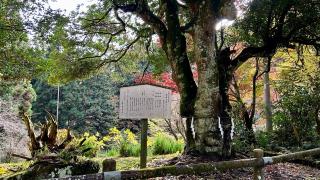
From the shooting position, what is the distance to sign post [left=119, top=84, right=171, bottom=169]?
680cm

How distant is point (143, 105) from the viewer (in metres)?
6.80

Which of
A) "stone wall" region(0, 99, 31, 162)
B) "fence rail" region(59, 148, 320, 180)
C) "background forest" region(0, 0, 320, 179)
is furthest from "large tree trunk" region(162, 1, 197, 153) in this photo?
"stone wall" region(0, 99, 31, 162)

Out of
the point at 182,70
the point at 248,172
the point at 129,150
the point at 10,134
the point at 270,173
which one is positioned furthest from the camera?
the point at 10,134

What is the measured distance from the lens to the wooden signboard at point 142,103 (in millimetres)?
6801

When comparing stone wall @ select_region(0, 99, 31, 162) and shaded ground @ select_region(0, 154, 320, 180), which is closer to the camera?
shaded ground @ select_region(0, 154, 320, 180)

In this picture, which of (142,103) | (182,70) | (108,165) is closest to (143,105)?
(142,103)

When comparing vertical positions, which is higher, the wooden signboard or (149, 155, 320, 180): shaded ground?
the wooden signboard

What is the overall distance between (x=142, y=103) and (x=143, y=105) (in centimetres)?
5

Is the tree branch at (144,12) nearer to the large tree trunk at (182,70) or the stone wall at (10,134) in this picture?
the large tree trunk at (182,70)

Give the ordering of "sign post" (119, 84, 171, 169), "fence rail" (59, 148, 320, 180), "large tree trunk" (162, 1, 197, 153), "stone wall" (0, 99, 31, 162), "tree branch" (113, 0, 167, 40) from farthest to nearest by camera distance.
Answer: "stone wall" (0, 99, 31, 162) < "tree branch" (113, 0, 167, 40) < "large tree trunk" (162, 1, 197, 153) < "sign post" (119, 84, 171, 169) < "fence rail" (59, 148, 320, 180)

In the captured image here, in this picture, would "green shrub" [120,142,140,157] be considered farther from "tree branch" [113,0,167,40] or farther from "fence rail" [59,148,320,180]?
"fence rail" [59,148,320,180]

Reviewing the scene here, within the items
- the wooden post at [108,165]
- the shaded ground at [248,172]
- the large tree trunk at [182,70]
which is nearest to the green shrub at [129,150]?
the shaded ground at [248,172]

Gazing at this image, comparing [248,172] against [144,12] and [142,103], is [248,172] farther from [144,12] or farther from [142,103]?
[144,12]

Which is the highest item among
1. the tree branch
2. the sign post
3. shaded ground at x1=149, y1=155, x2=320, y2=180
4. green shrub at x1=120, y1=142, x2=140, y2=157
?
the tree branch
